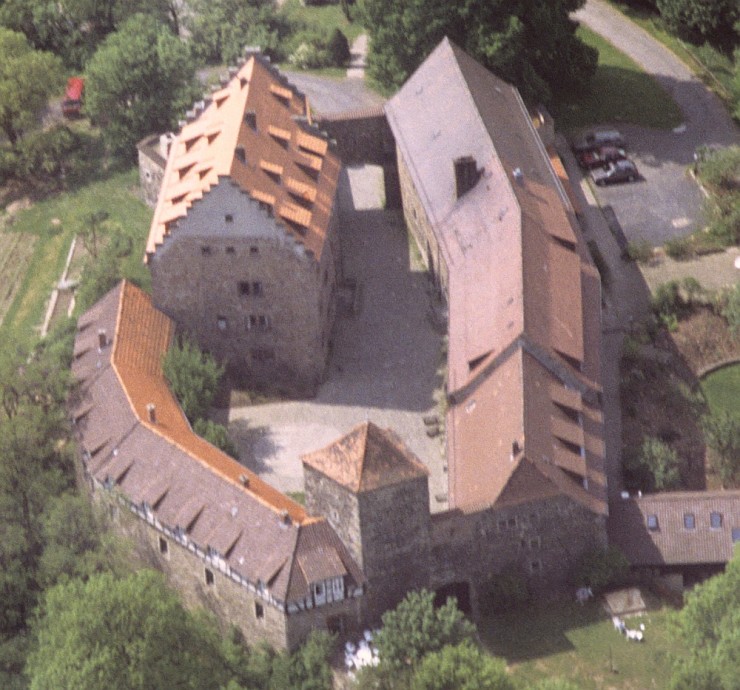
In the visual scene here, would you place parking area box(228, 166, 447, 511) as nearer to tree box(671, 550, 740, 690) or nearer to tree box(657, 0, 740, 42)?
tree box(671, 550, 740, 690)

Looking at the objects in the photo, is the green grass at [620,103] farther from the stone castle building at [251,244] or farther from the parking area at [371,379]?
the stone castle building at [251,244]

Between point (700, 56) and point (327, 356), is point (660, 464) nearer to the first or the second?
point (327, 356)

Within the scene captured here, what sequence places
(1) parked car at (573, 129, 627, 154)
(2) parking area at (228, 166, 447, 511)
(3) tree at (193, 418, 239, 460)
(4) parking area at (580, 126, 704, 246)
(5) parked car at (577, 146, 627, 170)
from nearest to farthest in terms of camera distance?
(3) tree at (193, 418, 239, 460), (2) parking area at (228, 166, 447, 511), (4) parking area at (580, 126, 704, 246), (5) parked car at (577, 146, 627, 170), (1) parked car at (573, 129, 627, 154)

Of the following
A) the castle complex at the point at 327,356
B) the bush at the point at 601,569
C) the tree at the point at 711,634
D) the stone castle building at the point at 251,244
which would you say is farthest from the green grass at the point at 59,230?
the tree at the point at 711,634

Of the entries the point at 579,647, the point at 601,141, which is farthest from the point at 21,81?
the point at 579,647

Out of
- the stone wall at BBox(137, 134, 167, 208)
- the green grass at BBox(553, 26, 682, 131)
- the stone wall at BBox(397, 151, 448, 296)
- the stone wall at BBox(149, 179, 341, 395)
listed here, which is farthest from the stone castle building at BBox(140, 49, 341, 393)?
the green grass at BBox(553, 26, 682, 131)

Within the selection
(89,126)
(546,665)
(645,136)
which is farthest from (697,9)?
(546,665)

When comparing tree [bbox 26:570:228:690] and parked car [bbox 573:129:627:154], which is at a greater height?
parked car [bbox 573:129:627:154]
